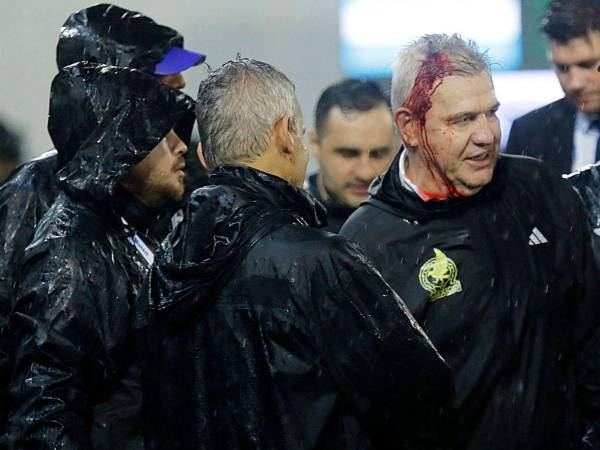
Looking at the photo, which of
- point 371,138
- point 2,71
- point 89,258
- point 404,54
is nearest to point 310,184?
point 371,138

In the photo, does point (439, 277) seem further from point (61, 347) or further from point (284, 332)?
point (61, 347)

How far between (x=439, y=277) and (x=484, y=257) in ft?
0.43

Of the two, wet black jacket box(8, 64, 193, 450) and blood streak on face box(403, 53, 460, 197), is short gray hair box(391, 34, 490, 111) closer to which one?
blood streak on face box(403, 53, 460, 197)

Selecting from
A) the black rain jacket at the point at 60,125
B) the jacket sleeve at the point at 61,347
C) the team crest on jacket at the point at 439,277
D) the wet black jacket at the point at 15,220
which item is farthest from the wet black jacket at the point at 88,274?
the team crest on jacket at the point at 439,277

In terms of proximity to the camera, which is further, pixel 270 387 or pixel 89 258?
pixel 89 258

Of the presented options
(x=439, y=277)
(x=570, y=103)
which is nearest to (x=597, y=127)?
(x=570, y=103)

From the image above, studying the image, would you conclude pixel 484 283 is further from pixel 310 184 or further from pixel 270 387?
pixel 310 184

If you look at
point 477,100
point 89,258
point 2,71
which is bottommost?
point 2,71

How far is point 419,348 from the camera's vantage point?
2.83 m

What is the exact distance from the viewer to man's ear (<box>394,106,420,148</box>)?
368 cm

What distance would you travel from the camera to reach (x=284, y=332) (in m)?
2.81

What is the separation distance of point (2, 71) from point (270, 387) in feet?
23.1

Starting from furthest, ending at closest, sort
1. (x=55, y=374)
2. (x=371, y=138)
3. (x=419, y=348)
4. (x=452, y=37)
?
(x=371, y=138)
(x=452, y=37)
(x=55, y=374)
(x=419, y=348)

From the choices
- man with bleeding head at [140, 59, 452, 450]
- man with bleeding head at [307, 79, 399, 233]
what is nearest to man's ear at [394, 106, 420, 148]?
man with bleeding head at [140, 59, 452, 450]
